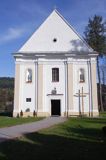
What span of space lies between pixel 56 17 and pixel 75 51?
517 cm

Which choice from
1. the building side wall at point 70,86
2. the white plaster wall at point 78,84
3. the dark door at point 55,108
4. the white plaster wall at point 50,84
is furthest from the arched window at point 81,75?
the dark door at point 55,108

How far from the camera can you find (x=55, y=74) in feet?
126

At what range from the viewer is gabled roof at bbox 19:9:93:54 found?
38594 millimetres

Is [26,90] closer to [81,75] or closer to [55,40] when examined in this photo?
[81,75]

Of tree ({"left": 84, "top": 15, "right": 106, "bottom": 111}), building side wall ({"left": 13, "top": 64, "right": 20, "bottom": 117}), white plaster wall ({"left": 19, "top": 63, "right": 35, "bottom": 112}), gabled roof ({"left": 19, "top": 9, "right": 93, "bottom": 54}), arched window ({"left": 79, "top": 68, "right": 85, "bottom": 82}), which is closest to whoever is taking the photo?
building side wall ({"left": 13, "top": 64, "right": 20, "bottom": 117})

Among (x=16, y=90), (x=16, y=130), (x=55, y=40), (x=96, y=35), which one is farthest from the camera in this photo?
(x=96, y=35)

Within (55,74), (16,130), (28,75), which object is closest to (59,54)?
(55,74)

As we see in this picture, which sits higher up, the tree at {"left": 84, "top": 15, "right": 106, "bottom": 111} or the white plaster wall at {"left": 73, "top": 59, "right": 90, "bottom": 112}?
the tree at {"left": 84, "top": 15, "right": 106, "bottom": 111}

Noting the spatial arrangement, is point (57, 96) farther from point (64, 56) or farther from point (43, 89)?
point (64, 56)

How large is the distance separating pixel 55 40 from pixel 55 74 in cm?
415

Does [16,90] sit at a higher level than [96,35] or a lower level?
lower

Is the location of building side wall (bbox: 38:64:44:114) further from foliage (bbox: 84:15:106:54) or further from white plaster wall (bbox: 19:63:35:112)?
foliage (bbox: 84:15:106:54)

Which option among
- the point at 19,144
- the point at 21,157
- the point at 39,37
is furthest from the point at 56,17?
the point at 21,157

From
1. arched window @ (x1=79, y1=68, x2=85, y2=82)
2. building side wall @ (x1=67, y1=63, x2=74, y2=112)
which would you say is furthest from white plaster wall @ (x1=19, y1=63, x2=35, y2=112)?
arched window @ (x1=79, y1=68, x2=85, y2=82)
